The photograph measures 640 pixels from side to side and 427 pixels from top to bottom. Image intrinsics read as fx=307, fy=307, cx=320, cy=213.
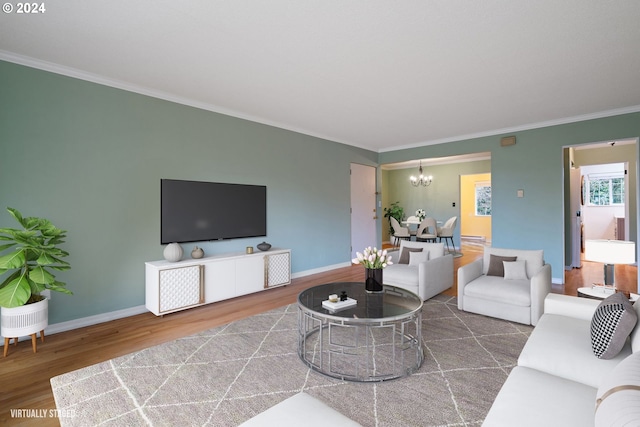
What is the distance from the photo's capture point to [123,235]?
356 centimetres

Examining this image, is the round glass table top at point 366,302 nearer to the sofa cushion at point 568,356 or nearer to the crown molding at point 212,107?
the sofa cushion at point 568,356

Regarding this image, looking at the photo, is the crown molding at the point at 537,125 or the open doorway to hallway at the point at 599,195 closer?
the crown molding at the point at 537,125

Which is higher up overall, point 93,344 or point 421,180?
point 421,180

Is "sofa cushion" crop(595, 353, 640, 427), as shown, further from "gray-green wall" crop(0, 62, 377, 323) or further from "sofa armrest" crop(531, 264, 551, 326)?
"gray-green wall" crop(0, 62, 377, 323)

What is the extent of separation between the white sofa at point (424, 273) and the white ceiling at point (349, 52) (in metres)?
2.07

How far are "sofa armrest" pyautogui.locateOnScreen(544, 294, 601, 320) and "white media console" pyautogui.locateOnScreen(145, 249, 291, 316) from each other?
133 inches

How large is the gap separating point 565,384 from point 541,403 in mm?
283

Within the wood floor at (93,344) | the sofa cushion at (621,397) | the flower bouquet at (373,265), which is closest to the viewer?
the sofa cushion at (621,397)

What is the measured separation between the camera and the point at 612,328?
167 cm

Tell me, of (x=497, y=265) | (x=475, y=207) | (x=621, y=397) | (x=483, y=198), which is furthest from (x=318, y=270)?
(x=483, y=198)

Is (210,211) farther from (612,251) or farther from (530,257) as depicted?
(612,251)

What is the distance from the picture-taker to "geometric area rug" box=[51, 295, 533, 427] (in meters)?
1.85

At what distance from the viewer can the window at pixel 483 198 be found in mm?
11039
